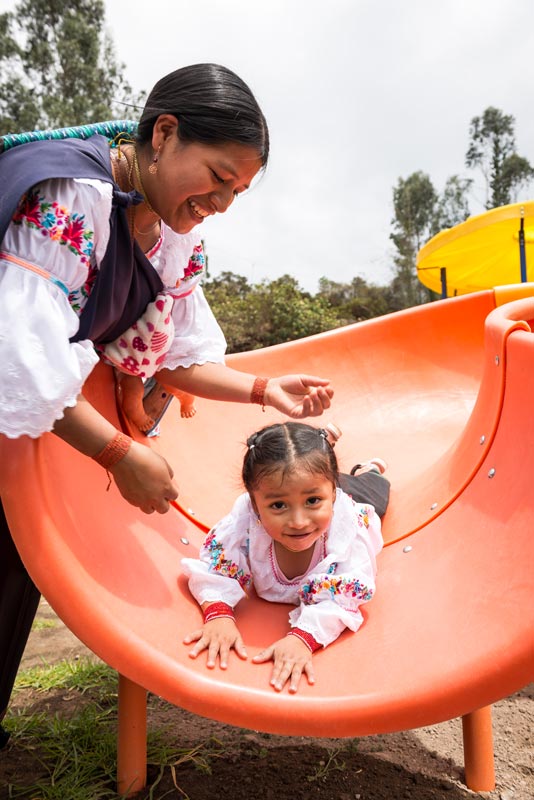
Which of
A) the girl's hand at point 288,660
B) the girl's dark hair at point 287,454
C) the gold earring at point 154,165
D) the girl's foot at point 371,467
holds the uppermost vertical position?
the gold earring at point 154,165

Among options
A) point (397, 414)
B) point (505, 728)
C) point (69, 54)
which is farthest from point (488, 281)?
point (69, 54)

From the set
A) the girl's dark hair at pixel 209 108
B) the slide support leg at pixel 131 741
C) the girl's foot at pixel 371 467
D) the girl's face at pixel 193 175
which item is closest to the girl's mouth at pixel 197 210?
the girl's face at pixel 193 175

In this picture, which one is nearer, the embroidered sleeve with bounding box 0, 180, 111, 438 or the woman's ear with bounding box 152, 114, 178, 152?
the embroidered sleeve with bounding box 0, 180, 111, 438

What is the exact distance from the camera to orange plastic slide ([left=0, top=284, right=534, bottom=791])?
115 centimetres

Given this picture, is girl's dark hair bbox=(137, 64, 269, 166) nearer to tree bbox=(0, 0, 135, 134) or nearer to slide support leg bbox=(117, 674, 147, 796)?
slide support leg bbox=(117, 674, 147, 796)

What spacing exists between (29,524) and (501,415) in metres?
1.03

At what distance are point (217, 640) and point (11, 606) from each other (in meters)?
0.50

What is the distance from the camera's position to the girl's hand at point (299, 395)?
66.5 inches

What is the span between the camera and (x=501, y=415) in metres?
1.59

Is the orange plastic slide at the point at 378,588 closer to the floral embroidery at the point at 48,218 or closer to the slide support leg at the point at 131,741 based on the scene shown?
the slide support leg at the point at 131,741

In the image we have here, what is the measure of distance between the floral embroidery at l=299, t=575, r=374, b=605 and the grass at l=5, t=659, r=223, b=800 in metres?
0.57

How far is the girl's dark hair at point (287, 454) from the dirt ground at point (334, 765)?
0.71 m

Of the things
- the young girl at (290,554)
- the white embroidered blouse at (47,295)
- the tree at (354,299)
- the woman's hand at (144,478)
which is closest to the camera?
the white embroidered blouse at (47,295)

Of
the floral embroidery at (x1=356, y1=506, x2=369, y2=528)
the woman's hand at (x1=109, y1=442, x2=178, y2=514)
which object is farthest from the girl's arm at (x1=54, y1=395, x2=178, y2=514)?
the floral embroidery at (x1=356, y1=506, x2=369, y2=528)
